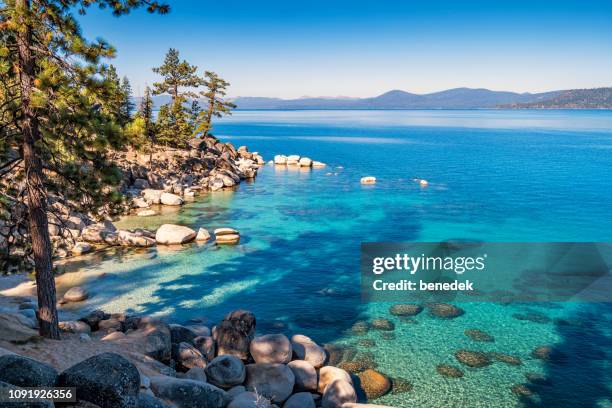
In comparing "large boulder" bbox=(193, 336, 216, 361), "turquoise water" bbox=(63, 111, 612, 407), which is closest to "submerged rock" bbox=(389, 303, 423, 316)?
"turquoise water" bbox=(63, 111, 612, 407)

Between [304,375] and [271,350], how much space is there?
5.87ft

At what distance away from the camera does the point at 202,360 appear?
715 inches

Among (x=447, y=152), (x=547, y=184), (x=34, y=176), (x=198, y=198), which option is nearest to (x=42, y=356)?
(x=34, y=176)

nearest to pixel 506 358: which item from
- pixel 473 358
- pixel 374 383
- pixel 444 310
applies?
pixel 473 358

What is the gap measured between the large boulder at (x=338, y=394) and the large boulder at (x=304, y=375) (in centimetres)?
87

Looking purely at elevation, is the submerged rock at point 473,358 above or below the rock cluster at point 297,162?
below

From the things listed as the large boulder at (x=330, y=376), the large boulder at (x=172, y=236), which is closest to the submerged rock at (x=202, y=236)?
the large boulder at (x=172, y=236)

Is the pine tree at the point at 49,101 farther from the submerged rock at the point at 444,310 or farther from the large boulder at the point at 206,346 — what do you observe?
the submerged rock at the point at 444,310

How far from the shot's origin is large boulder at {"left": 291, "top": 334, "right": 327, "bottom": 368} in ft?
62.0

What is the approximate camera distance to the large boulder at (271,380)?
16344 mm

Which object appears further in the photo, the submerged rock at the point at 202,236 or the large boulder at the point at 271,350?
the submerged rock at the point at 202,236

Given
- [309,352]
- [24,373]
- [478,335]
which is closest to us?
[24,373]

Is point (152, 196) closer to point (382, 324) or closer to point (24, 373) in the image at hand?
point (382, 324)

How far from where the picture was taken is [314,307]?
2528 centimetres
